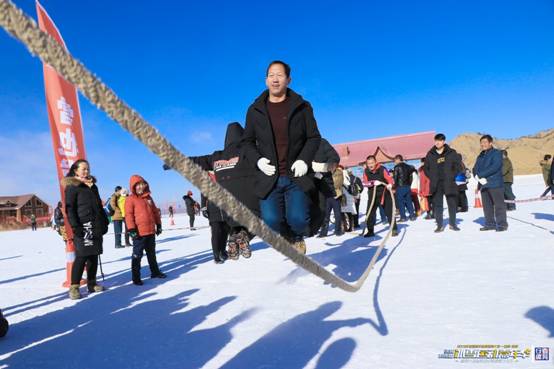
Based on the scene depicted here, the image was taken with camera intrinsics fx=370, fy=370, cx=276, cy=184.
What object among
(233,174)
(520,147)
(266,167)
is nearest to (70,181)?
(233,174)

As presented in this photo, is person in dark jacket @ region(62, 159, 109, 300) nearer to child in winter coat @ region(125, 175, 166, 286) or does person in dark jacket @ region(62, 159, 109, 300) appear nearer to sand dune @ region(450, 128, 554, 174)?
child in winter coat @ region(125, 175, 166, 286)

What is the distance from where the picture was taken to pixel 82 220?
4.92m

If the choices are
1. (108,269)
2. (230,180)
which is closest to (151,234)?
(230,180)

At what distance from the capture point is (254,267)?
6070 millimetres

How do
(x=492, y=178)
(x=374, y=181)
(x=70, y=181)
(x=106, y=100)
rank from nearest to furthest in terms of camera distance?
(x=106, y=100) → (x=70, y=181) → (x=492, y=178) → (x=374, y=181)

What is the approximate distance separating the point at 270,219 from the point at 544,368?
2154 millimetres

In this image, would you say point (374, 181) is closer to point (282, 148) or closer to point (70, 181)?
point (282, 148)

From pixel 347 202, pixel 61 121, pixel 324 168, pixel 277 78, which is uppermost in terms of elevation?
pixel 61 121

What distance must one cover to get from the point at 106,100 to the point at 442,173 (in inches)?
341

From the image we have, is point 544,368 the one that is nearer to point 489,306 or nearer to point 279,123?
point 489,306

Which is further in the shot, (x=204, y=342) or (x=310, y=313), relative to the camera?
(x=310, y=313)

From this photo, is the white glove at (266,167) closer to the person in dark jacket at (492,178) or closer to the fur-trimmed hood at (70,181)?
the fur-trimmed hood at (70,181)

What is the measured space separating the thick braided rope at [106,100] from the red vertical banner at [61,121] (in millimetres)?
4794

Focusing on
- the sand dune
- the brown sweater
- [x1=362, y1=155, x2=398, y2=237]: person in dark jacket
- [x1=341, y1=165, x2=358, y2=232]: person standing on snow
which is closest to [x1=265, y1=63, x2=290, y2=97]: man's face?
the brown sweater
